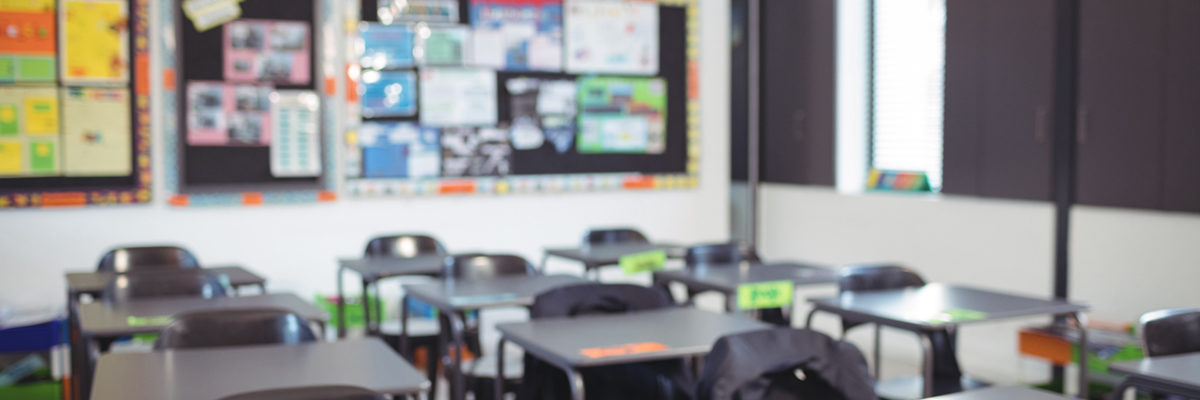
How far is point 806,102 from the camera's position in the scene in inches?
298

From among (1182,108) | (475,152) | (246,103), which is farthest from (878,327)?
(246,103)

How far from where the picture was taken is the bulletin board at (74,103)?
5.71 meters

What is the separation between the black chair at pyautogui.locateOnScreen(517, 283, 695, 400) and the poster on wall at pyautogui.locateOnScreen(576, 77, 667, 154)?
355 cm

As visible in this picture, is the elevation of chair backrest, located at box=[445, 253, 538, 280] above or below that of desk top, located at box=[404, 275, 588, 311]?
above

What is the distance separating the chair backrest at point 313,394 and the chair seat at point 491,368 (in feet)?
5.98

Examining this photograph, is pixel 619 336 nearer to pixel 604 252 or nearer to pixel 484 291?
pixel 484 291

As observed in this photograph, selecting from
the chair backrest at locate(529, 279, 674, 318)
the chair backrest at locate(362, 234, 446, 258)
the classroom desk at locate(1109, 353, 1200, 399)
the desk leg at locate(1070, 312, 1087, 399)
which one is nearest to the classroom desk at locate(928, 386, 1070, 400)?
the classroom desk at locate(1109, 353, 1200, 399)

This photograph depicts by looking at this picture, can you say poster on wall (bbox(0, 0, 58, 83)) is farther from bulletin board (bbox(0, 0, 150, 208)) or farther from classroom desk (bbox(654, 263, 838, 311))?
classroom desk (bbox(654, 263, 838, 311))

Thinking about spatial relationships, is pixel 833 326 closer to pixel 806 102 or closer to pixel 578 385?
pixel 806 102

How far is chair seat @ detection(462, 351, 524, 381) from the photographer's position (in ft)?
13.2

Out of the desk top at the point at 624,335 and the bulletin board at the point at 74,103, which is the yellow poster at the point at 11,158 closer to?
the bulletin board at the point at 74,103

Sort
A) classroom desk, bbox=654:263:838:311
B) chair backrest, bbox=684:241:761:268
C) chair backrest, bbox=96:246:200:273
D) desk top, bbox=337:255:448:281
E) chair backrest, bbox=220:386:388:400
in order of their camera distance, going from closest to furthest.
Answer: chair backrest, bbox=220:386:388:400, classroom desk, bbox=654:263:838:311, desk top, bbox=337:255:448:281, chair backrest, bbox=96:246:200:273, chair backrest, bbox=684:241:761:268

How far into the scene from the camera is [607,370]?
351 centimetres

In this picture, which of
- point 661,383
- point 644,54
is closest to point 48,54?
point 644,54
